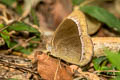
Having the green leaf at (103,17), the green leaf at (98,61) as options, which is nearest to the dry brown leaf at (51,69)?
the green leaf at (98,61)

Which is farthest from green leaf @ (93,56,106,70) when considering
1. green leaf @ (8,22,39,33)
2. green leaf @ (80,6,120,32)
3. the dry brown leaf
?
green leaf @ (8,22,39,33)

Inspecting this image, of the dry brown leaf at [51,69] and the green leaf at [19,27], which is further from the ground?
the green leaf at [19,27]

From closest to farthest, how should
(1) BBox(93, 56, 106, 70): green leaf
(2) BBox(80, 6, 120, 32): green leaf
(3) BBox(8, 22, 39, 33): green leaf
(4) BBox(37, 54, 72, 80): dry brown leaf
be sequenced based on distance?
1. (4) BBox(37, 54, 72, 80): dry brown leaf
2. (1) BBox(93, 56, 106, 70): green leaf
3. (3) BBox(8, 22, 39, 33): green leaf
4. (2) BBox(80, 6, 120, 32): green leaf

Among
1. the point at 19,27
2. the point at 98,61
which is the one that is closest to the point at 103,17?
the point at 98,61

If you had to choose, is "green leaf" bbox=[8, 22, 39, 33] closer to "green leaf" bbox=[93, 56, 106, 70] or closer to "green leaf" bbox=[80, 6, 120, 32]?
"green leaf" bbox=[93, 56, 106, 70]

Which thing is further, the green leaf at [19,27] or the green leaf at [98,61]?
the green leaf at [19,27]

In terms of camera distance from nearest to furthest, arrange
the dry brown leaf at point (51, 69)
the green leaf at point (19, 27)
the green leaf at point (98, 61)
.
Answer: the dry brown leaf at point (51, 69) → the green leaf at point (98, 61) → the green leaf at point (19, 27)

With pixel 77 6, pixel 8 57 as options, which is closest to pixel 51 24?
pixel 77 6

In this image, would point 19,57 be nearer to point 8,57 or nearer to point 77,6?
point 8,57

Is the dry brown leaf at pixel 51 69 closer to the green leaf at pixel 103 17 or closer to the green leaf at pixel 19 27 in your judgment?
the green leaf at pixel 19 27

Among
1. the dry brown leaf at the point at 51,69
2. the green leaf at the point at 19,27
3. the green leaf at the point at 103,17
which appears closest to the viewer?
the dry brown leaf at the point at 51,69
